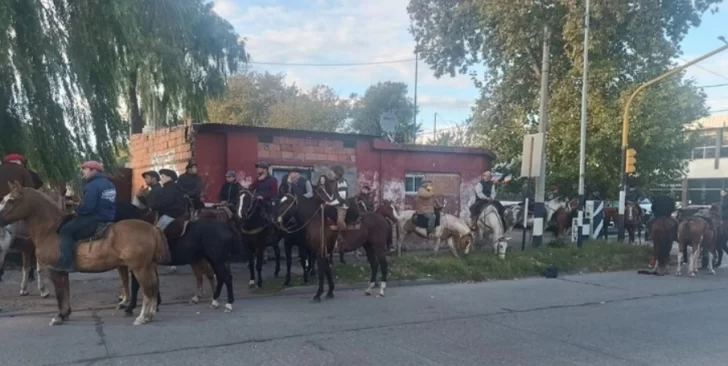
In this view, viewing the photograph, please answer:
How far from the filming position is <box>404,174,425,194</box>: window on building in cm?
1959

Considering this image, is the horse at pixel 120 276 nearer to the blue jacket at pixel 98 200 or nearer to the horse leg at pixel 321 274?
the blue jacket at pixel 98 200

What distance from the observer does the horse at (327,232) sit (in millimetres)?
10969

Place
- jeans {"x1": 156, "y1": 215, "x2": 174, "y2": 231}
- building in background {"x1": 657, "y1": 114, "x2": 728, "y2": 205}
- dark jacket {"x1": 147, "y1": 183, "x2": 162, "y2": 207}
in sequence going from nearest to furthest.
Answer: jeans {"x1": 156, "y1": 215, "x2": 174, "y2": 231}
dark jacket {"x1": 147, "y1": 183, "x2": 162, "y2": 207}
building in background {"x1": 657, "y1": 114, "x2": 728, "y2": 205}

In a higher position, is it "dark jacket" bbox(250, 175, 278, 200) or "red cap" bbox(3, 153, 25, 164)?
A: "red cap" bbox(3, 153, 25, 164)

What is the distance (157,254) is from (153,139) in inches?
403

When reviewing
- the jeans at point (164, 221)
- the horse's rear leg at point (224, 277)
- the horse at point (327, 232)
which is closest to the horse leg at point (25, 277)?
the jeans at point (164, 221)

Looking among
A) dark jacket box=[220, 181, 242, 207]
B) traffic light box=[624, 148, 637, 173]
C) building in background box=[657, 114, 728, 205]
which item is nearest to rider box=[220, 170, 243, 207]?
dark jacket box=[220, 181, 242, 207]

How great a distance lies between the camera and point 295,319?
9414mm

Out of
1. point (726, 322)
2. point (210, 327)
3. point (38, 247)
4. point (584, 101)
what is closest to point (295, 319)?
point (210, 327)

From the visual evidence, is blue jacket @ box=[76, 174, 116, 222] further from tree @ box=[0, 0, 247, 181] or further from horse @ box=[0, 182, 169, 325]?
tree @ box=[0, 0, 247, 181]

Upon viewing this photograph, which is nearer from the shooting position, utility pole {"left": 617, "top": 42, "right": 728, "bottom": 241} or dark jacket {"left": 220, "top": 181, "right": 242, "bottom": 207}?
dark jacket {"left": 220, "top": 181, "right": 242, "bottom": 207}

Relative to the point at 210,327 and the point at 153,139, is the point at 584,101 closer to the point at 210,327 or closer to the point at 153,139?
the point at 153,139

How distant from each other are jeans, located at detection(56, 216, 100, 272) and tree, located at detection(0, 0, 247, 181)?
3784mm

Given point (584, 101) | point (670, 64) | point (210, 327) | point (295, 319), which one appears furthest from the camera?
point (670, 64)
